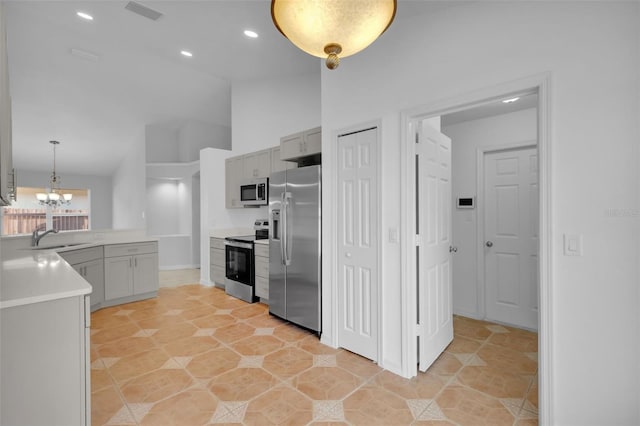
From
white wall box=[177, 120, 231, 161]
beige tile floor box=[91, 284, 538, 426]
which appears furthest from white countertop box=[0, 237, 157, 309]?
white wall box=[177, 120, 231, 161]

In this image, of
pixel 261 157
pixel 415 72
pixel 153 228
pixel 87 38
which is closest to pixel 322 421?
pixel 415 72

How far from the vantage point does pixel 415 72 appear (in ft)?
7.77

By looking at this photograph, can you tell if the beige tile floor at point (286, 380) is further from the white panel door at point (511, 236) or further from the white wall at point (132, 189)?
the white wall at point (132, 189)

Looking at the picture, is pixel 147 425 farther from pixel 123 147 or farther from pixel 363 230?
pixel 123 147

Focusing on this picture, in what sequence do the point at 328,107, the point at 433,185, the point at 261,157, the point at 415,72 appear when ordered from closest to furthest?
the point at 415,72 → the point at 433,185 → the point at 328,107 → the point at 261,157

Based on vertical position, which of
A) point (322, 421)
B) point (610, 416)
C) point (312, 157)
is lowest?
point (322, 421)

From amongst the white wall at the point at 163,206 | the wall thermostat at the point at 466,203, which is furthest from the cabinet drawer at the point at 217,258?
the wall thermostat at the point at 466,203

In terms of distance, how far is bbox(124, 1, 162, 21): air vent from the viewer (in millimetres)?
2988

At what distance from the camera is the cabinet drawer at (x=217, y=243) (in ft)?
16.5

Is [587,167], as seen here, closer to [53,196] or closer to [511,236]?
[511,236]

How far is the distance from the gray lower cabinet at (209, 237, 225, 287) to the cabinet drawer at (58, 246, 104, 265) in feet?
5.08

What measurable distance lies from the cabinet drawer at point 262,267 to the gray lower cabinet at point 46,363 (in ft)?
8.37

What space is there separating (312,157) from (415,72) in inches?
66.1

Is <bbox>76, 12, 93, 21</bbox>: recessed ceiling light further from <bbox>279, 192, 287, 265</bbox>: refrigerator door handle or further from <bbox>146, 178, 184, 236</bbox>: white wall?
<bbox>146, 178, 184, 236</bbox>: white wall
